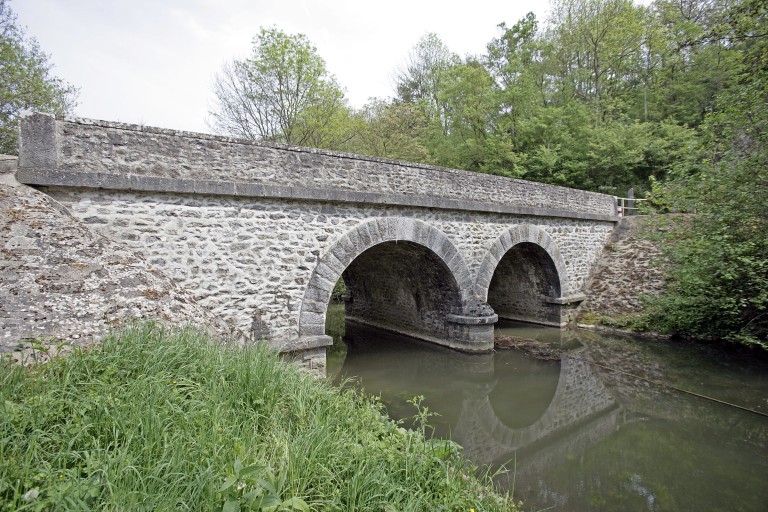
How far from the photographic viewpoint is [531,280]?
1238cm

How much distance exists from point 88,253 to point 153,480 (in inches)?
131

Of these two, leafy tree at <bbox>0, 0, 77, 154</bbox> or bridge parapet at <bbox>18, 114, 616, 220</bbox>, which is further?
leafy tree at <bbox>0, 0, 77, 154</bbox>

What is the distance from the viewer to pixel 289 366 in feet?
13.4

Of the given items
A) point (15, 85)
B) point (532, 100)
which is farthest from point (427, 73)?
point (15, 85)

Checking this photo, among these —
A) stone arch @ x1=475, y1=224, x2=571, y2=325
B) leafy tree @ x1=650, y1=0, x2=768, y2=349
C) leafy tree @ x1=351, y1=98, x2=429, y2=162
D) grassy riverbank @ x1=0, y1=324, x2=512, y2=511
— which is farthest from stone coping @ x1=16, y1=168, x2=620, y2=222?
leafy tree @ x1=351, y1=98, x2=429, y2=162

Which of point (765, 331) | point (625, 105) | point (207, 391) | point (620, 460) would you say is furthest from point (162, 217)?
point (625, 105)

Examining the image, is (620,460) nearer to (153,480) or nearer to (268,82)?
(153,480)

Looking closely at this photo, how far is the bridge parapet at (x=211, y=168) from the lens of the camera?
15.1ft

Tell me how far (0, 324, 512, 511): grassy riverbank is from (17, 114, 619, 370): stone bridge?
229 cm

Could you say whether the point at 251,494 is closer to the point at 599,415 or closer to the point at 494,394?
the point at 494,394

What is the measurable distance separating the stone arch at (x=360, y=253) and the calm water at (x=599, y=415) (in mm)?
1775

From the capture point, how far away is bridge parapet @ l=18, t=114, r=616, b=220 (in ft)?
15.1

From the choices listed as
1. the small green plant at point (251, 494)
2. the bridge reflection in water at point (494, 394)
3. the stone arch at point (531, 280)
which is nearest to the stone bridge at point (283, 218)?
the stone arch at point (531, 280)

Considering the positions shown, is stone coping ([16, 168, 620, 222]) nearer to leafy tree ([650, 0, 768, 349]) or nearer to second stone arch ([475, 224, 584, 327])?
second stone arch ([475, 224, 584, 327])
